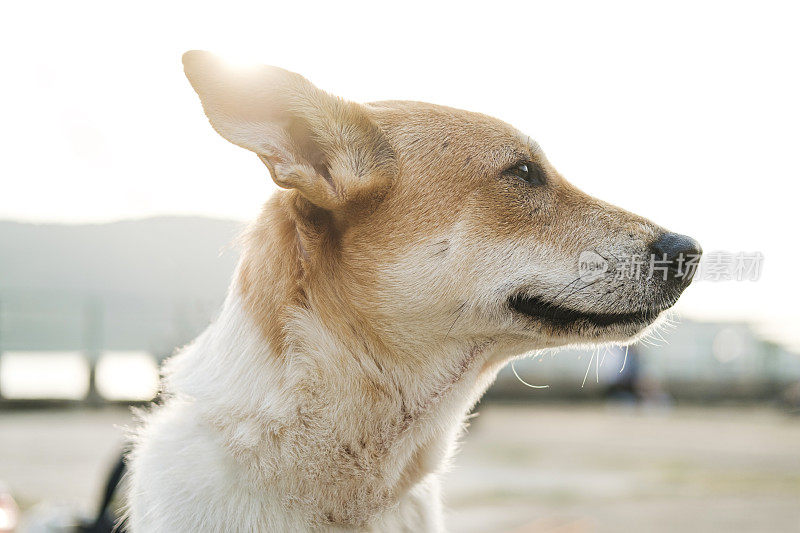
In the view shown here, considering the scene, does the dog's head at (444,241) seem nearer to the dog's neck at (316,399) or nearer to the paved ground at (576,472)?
the dog's neck at (316,399)

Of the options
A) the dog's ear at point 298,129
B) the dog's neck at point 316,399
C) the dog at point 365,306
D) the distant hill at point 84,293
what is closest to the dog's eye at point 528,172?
the dog at point 365,306

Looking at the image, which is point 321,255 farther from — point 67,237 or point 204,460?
point 67,237

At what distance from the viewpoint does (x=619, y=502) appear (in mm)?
8109

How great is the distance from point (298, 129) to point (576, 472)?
8020mm

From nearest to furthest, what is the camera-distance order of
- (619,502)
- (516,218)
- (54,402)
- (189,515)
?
(189,515) → (516,218) → (619,502) → (54,402)

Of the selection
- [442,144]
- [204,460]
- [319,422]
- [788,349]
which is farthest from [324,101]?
[788,349]

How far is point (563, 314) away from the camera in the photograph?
291cm

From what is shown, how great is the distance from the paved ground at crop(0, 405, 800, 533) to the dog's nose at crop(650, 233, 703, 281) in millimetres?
2216

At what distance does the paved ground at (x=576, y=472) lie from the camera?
7.37 m

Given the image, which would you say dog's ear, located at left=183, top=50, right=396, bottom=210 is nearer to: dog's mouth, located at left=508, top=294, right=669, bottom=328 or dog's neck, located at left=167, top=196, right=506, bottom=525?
dog's neck, located at left=167, top=196, right=506, bottom=525

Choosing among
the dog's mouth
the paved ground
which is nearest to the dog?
the dog's mouth

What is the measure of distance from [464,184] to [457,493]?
5827 mm

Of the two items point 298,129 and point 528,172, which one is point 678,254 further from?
point 298,129

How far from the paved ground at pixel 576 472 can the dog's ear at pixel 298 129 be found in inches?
90.6
